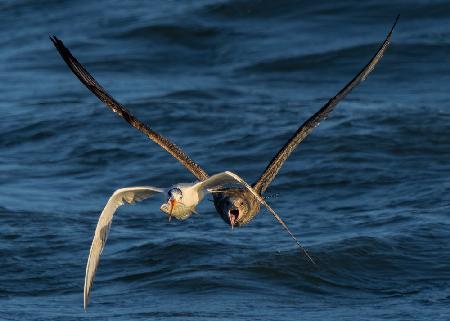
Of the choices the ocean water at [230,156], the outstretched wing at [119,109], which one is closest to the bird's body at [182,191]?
the outstretched wing at [119,109]

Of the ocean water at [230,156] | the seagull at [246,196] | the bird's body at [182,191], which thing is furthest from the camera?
the ocean water at [230,156]

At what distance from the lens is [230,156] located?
1639 cm

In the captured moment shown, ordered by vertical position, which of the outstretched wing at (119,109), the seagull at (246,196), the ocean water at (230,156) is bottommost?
the ocean water at (230,156)

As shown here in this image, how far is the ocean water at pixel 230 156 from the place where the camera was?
11.7m

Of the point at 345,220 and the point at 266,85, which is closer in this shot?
the point at 345,220

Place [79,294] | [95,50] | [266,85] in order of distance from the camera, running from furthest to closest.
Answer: [95,50] < [266,85] < [79,294]

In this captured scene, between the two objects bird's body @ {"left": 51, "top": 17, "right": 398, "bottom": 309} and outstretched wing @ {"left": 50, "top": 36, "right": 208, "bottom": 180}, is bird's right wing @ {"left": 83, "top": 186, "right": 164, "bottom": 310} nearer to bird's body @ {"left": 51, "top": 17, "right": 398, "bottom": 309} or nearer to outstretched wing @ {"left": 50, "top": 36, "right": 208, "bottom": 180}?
bird's body @ {"left": 51, "top": 17, "right": 398, "bottom": 309}

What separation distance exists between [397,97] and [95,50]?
18.9ft

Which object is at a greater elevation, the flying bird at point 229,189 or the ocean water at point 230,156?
the flying bird at point 229,189

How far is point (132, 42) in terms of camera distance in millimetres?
21484

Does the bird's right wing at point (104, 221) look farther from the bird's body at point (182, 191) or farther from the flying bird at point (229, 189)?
the flying bird at point (229, 189)

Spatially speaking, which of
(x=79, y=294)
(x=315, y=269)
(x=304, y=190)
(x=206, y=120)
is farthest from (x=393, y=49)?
(x=79, y=294)

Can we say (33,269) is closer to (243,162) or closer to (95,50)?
(243,162)

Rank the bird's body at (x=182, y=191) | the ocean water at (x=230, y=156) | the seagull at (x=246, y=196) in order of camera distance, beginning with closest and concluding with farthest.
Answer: the bird's body at (x=182, y=191) < the seagull at (x=246, y=196) < the ocean water at (x=230, y=156)
